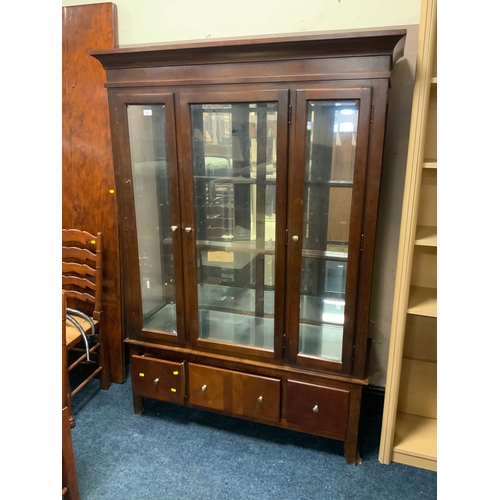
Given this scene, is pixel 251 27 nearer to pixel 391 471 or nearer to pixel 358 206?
pixel 358 206

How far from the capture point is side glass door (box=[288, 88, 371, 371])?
5.25 feet

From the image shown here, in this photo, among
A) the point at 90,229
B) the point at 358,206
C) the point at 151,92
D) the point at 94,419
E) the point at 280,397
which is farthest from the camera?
the point at 90,229

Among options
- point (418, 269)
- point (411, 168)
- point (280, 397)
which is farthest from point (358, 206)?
point (280, 397)

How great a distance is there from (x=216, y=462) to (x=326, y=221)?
1220 mm

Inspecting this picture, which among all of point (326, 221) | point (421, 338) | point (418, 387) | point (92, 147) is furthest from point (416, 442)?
point (92, 147)

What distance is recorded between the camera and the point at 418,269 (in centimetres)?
205

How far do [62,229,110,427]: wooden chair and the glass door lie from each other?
2.22ft

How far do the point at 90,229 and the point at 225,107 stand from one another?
115 cm

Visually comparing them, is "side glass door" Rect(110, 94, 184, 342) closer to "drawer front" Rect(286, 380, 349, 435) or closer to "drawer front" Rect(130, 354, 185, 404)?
"drawer front" Rect(130, 354, 185, 404)

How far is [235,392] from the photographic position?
1.98m

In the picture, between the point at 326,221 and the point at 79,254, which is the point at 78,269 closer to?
the point at 79,254

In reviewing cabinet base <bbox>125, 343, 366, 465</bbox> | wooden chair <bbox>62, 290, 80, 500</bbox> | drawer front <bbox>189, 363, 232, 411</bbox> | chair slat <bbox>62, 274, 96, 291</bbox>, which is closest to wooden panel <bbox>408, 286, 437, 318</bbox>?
cabinet base <bbox>125, 343, 366, 465</bbox>

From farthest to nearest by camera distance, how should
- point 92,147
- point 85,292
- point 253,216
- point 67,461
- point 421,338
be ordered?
point 85,292, point 92,147, point 421,338, point 253,216, point 67,461

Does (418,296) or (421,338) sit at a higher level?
(418,296)
